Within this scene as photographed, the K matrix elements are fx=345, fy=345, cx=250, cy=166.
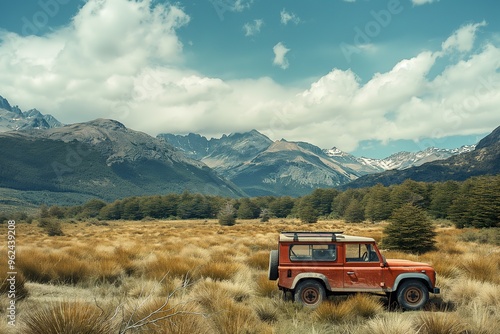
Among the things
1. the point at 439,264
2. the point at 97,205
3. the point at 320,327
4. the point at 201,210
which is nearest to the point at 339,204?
the point at 201,210

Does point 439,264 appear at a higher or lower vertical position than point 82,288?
higher

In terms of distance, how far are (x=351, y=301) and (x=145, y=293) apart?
5.44 meters

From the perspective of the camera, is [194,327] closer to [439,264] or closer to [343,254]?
[343,254]

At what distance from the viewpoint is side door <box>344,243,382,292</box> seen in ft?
29.6

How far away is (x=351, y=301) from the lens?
8297 mm

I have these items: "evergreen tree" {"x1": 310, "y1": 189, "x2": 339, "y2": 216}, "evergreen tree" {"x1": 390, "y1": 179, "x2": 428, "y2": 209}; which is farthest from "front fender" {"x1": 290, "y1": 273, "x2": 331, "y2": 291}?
"evergreen tree" {"x1": 310, "y1": 189, "x2": 339, "y2": 216}

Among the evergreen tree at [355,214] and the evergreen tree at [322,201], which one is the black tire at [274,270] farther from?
the evergreen tree at [322,201]

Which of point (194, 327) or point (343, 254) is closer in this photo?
point (194, 327)

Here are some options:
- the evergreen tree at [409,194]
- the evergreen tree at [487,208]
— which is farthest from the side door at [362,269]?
the evergreen tree at [409,194]

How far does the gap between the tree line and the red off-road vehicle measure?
42241mm

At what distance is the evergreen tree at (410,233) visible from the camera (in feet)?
74.3

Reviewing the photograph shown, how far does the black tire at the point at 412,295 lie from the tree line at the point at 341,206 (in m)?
42.2

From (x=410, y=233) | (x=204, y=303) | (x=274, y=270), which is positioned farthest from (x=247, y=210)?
(x=204, y=303)

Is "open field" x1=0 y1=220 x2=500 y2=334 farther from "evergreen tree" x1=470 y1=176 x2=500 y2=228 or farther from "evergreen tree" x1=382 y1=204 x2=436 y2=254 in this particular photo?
"evergreen tree" x1=470 y1=176 x2=500 y2=228
